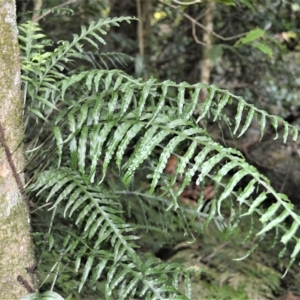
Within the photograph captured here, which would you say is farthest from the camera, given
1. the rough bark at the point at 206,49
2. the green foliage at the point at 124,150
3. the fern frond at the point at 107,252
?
the rough bark at the point at 206,49

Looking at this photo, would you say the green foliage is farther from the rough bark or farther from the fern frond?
the rough bark

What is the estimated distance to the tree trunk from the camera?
0.79m

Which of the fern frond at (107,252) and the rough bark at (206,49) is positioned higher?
the rough bark at (206,49)

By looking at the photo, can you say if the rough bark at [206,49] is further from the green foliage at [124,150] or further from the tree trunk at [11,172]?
the tree trunk at [11,172]

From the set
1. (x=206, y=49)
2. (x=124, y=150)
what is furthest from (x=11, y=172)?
(x=206, y=49)

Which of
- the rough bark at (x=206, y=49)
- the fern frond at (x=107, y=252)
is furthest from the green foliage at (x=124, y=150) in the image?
the rough bark at (x=206, y=49)

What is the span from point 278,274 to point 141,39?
149cm

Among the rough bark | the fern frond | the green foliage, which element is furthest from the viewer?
the rough bark

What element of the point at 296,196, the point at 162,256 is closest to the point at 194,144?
the point at 162,256

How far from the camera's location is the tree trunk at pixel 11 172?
794 mm

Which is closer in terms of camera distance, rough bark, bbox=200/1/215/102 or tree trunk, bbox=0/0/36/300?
tree trunk, bbox=0/0/36/300

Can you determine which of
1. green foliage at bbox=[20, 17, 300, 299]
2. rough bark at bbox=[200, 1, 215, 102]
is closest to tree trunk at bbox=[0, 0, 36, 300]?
green foliage at bbox=[20, 17, 300, 299]

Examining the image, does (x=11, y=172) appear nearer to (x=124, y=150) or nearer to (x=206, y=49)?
(x=124, y=150)

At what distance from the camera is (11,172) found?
0.81m
